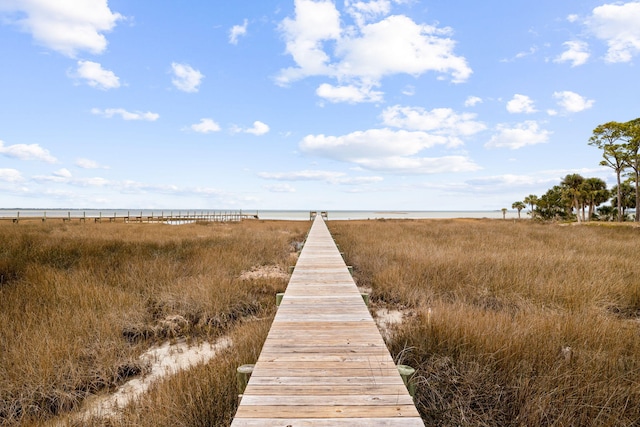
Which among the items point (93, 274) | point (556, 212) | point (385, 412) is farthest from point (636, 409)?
point (556, 212)

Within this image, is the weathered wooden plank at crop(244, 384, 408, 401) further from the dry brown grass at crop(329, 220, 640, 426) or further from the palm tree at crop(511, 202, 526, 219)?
the palm tree at crop(511, 202, 526, 219)

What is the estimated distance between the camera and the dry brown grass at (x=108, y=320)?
2887 millimetres

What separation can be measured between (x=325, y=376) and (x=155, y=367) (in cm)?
260

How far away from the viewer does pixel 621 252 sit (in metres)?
9.94

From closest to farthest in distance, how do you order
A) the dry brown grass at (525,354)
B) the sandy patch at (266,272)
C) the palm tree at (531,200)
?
1. the dry brown grass at (525,354)
2. the sandy patch at (266,272)
3. the palm tree at (531,200)

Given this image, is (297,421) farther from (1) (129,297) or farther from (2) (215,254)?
(2) (215,254)

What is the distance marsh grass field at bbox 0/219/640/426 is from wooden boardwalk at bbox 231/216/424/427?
55 centimetres

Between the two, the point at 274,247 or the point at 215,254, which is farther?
the point at 274,247

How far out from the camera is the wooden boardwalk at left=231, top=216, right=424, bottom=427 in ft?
6.03

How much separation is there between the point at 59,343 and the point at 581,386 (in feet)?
17.2

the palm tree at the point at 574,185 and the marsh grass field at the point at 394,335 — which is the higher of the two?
the palm tree at the point at 574,185

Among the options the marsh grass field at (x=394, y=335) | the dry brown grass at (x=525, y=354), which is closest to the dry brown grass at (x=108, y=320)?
the marsh grass field at (x=394, y=335)

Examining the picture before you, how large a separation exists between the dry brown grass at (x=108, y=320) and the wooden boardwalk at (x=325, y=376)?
1.99 ft

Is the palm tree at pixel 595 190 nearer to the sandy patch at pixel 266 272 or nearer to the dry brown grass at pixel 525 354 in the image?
the dry brown grass at pixel 525 354
